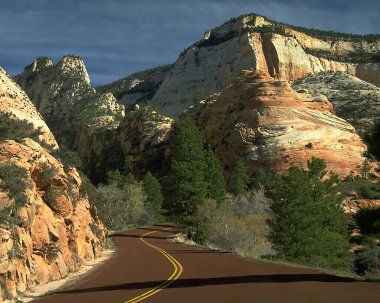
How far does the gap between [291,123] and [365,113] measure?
25844 mm

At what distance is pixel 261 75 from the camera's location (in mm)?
96875

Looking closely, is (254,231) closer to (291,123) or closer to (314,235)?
(314,235)

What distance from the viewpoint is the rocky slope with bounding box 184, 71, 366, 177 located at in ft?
265

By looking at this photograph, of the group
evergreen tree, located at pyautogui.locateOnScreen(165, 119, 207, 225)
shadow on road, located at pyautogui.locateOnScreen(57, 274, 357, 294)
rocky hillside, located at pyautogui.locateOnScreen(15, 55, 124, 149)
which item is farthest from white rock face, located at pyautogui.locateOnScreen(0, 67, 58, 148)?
rocky hillside, located at pyautogui.locateOnScreen(15, 55, 124, 149)

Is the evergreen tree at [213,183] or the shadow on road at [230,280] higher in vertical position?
the evergreen tree at [213,183]

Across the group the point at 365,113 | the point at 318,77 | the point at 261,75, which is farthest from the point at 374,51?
the point at 261,75

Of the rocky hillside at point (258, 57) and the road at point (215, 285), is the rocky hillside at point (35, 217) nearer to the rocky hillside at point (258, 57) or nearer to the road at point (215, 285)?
the road at point (215, 285)

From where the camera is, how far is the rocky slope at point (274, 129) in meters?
80.6

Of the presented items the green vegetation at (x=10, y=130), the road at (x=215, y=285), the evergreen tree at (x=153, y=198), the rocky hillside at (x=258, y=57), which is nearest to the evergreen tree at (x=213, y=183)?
the road at (x=215, y=285)

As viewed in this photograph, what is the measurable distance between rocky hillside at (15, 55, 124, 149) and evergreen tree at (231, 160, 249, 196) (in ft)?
206

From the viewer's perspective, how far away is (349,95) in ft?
372

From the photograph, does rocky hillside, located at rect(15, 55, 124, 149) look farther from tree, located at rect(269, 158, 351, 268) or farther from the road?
the road

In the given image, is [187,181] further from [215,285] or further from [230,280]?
[215,285]

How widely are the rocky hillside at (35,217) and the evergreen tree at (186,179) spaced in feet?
54.4
